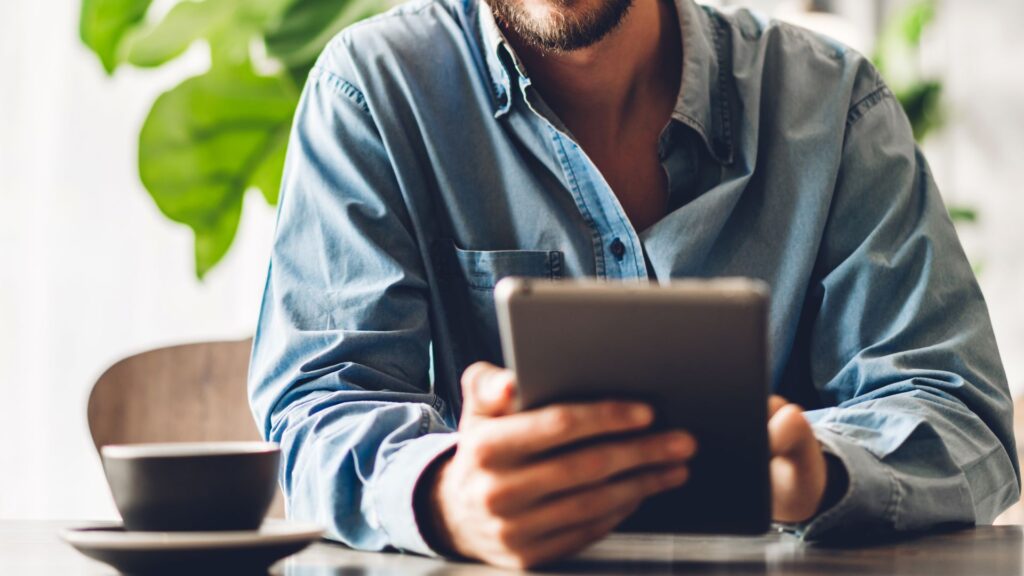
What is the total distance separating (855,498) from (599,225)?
0.42 m

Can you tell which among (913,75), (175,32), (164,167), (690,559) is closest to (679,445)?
(690,559)

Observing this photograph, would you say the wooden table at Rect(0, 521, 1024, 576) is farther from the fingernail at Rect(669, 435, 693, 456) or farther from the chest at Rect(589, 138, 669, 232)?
the chest at Rect(589, 138, 669, 232)

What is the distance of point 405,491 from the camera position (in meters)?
0.77

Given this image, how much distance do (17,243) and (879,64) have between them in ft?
6.08

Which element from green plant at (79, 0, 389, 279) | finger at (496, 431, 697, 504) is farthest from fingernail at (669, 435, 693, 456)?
green plant at (79, 0, 389, 279)

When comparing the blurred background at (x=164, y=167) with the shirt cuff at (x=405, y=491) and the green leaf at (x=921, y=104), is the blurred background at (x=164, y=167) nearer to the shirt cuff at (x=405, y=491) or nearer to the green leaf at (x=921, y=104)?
the green leaf at (x=921, y=104)

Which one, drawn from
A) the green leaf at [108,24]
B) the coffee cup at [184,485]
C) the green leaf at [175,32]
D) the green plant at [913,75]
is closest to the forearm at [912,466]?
the coffee cup at [184,485]

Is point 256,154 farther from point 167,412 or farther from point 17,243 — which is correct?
point 167,412

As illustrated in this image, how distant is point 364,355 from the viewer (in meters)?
1.02

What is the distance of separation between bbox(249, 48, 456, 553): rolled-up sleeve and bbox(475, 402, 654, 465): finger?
0.47ft

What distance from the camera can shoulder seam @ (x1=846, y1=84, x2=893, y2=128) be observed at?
4.02 ft

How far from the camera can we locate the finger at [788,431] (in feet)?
2.39

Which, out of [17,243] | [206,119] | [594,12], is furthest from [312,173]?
[17,243]

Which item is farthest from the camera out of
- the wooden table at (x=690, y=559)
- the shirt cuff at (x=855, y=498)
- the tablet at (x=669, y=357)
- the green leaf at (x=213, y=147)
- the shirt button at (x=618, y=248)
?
the green leaf at (x=213, y=147)
